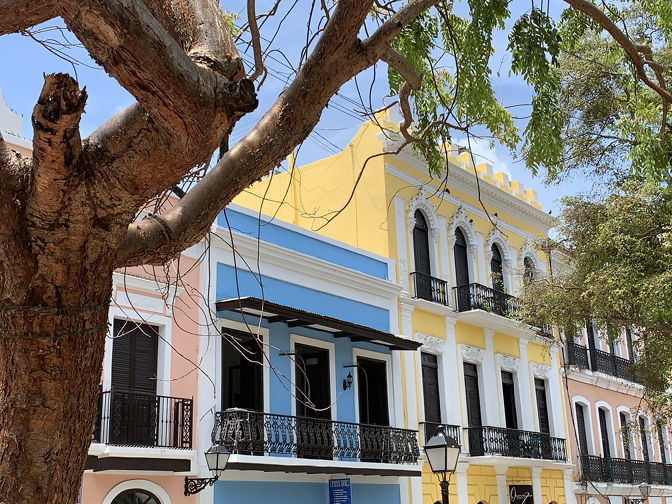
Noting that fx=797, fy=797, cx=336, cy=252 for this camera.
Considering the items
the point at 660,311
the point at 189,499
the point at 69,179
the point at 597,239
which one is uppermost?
the point at 597,239

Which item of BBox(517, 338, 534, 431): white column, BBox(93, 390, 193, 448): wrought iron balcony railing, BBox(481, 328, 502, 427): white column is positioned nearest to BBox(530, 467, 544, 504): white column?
BBox(517, 338, 534, 431): white column

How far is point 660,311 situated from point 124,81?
11.7 metres

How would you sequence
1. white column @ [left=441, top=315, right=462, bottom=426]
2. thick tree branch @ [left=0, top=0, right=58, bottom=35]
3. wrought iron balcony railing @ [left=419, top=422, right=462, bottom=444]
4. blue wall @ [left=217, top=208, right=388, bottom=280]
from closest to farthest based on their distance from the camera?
thick tree branch @ [left=0, top=0, right=58, bottom=35] < blue wall @ [left=217, top=208, right=388, bottom=280] < wrought iron balcony railing @ [left=419, top=422, right=462, bottom=444] < white column @ [left=441, top=315, right=462, bottom=426]

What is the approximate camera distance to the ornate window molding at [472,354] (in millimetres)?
19594

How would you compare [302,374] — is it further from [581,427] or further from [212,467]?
[581,427]

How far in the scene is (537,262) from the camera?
24266 millimetres

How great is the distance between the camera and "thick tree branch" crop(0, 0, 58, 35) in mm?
3444

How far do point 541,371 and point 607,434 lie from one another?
5.00m

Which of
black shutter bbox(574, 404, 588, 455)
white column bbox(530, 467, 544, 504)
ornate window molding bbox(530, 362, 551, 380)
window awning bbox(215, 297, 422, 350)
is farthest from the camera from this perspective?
black shutter bbox(574, 404, 588, 455)

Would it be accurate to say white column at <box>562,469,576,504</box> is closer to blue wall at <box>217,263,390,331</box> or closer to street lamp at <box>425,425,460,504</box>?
blue wall at <box>217,263,390,331</box>

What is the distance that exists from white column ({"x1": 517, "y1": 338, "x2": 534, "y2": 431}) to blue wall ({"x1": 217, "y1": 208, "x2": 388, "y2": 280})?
246 inches

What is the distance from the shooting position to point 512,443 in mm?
19578

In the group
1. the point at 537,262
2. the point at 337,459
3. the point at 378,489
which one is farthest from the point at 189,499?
the point at 537,262

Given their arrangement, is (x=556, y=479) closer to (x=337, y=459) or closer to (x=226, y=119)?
(x=337, y=459)
